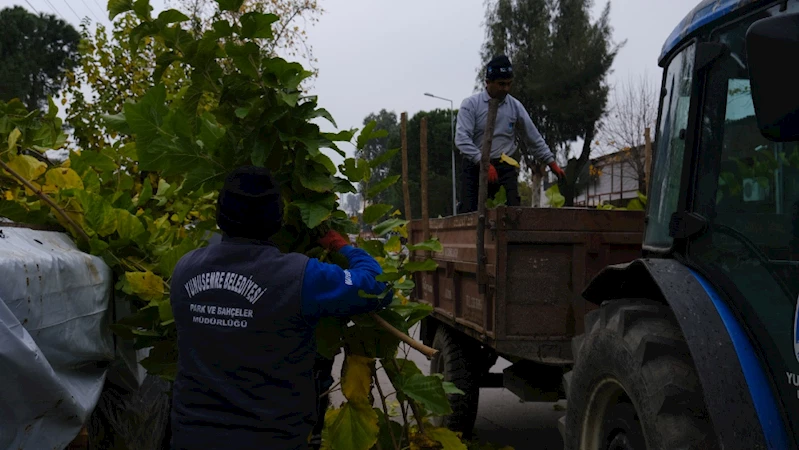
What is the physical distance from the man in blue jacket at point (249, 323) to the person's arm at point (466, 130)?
381 cm

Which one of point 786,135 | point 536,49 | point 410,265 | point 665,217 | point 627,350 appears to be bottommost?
point 627,350

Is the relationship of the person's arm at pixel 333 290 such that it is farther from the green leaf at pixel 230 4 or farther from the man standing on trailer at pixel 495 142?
the man standing on trailer at pixel 495 142

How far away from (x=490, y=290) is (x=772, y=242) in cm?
223

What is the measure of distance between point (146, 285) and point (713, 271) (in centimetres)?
246

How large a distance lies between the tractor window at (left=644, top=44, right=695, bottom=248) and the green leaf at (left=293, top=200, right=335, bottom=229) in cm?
141

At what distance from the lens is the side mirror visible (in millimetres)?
1890

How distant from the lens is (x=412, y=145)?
59.4 metres

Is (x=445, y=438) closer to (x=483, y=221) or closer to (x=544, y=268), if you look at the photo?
(x=544, y=268)

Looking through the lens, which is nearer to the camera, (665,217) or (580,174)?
(665,217)

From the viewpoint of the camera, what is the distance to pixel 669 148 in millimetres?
3188

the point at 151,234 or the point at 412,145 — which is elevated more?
the point at 412,145

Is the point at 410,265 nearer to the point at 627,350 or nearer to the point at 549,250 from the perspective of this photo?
Answer: the point at 627,350

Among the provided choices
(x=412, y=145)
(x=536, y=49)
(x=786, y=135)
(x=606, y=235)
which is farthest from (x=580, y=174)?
(x=786, y=135)

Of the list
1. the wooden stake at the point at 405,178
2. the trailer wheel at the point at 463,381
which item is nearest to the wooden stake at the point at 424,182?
the wooden stake at the point at 405,178
